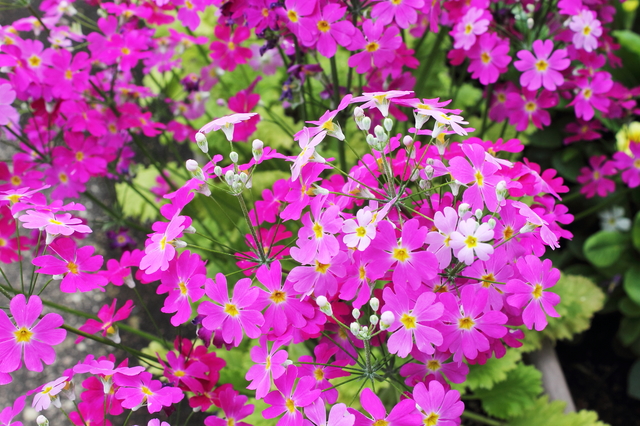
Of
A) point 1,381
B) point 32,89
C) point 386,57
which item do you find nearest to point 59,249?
point 1,381

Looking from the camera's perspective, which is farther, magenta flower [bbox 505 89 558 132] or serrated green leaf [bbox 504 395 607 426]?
serrated green leaf [bbox 504 395 607 426]

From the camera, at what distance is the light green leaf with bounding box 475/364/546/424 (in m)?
1.79

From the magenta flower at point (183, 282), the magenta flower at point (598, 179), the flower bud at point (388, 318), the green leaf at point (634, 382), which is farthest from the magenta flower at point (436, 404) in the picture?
the green leaf at point (634, 382)

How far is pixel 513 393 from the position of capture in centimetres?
182

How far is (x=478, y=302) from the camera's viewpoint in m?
0.87

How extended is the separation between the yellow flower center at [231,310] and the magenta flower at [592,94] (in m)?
1.23

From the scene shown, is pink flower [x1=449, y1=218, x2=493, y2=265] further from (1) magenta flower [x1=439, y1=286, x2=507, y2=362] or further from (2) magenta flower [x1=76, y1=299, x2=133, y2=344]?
(2) magenta flower [x1=76, y1=299, x2=133, y2=344]

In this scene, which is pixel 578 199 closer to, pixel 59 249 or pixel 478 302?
pixel 478 302

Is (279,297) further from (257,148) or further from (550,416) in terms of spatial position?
(550,416)

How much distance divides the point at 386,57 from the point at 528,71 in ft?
1.42

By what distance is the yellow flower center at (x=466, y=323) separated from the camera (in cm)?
87

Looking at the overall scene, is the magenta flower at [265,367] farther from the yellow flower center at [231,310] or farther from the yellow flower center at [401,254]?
the yellow flower center at [401,254]

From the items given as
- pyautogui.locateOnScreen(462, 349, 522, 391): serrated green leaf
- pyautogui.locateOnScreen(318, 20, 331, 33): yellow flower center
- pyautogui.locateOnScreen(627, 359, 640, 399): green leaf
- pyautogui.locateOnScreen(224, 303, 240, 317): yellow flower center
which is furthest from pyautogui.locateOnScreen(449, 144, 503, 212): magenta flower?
pyautogui.locateOnScreen(627, 359, 640, 399): green leaf

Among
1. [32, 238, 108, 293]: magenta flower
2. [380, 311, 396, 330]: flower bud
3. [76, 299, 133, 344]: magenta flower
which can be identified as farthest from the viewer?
[76, 299, 133, 344]: magenta flower
